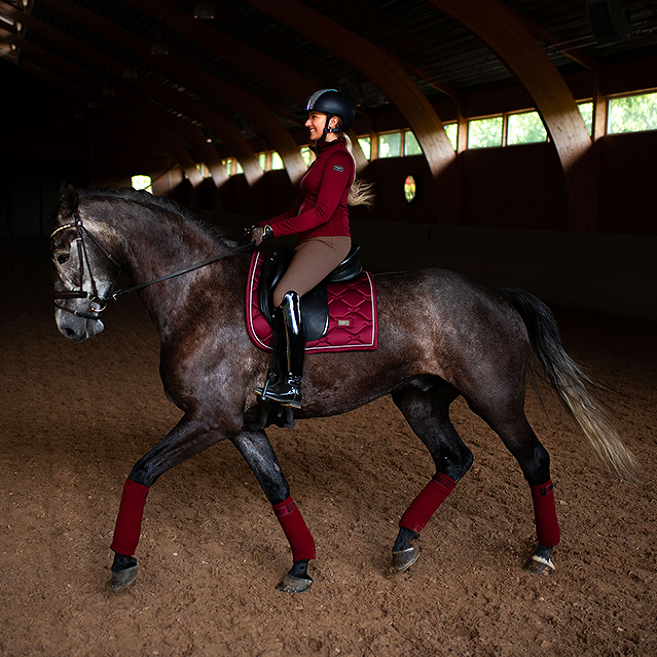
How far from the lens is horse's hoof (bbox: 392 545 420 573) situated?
3.32 m

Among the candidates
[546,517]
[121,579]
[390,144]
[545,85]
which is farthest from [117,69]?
[546,517]

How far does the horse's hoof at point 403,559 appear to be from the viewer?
3322 mm

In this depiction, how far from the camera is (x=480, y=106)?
583 inches

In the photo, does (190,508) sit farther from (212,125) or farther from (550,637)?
(212,125)

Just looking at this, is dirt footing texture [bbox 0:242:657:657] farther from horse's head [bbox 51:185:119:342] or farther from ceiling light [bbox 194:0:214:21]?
ceiling light [bbox 194:0:214:21]

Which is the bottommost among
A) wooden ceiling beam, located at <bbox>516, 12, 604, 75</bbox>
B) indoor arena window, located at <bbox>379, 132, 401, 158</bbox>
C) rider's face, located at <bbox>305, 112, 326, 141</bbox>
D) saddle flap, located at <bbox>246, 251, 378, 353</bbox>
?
saddle flap, located at <bbox>246, 251, 378, 353</bbox>

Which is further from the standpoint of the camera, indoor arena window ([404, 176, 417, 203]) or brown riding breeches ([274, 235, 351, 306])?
indoor arena window ([404, 176, 417, 203])

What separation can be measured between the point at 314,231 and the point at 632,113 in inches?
394

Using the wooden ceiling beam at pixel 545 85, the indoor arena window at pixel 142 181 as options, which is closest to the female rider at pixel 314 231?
the wooden ceiling beam at pixel 545 85

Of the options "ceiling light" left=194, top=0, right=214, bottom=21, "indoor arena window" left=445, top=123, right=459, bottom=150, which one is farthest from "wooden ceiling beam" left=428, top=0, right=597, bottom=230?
"ceiling light" left=194, top=0, right=214, bottom=21

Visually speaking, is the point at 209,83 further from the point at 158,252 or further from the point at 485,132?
the point at 158,252

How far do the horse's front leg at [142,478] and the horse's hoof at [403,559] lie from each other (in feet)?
3.55

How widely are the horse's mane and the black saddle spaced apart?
277 millimetres

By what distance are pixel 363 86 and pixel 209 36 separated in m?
4.06
